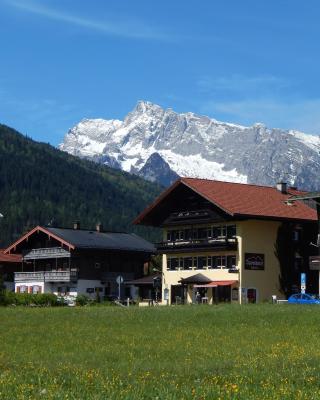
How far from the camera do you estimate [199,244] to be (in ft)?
248

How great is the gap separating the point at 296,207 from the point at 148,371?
189 feet

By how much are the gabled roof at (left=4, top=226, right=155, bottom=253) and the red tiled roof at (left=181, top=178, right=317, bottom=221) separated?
20787mm

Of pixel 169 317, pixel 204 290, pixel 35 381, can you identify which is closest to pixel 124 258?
pixel 204 290

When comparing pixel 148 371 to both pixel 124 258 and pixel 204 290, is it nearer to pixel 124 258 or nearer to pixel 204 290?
pixel 204 290

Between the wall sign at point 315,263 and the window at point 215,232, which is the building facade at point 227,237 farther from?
the wall sign at point 315,263

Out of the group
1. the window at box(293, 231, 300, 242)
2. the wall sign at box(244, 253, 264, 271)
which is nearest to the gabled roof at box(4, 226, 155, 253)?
the wall sign at box(244, 253, 264, 271)

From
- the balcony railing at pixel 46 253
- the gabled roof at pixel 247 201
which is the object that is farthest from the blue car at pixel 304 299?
the balcony railing at pixel 46 253

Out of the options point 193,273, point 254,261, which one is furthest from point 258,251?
point 193,273

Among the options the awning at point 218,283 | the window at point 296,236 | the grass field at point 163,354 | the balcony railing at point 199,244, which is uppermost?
the window at point 296,236

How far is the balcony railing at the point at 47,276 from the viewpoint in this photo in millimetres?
93400

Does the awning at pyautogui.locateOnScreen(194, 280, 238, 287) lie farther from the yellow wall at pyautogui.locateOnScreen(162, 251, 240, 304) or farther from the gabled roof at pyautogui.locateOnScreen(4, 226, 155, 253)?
the gabled roof at pyautogui.locateOnScreen(4, 226, 155, 253)

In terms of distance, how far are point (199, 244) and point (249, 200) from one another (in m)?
6.05

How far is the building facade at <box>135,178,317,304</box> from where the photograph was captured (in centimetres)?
7231

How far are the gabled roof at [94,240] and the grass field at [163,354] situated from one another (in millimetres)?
49573
